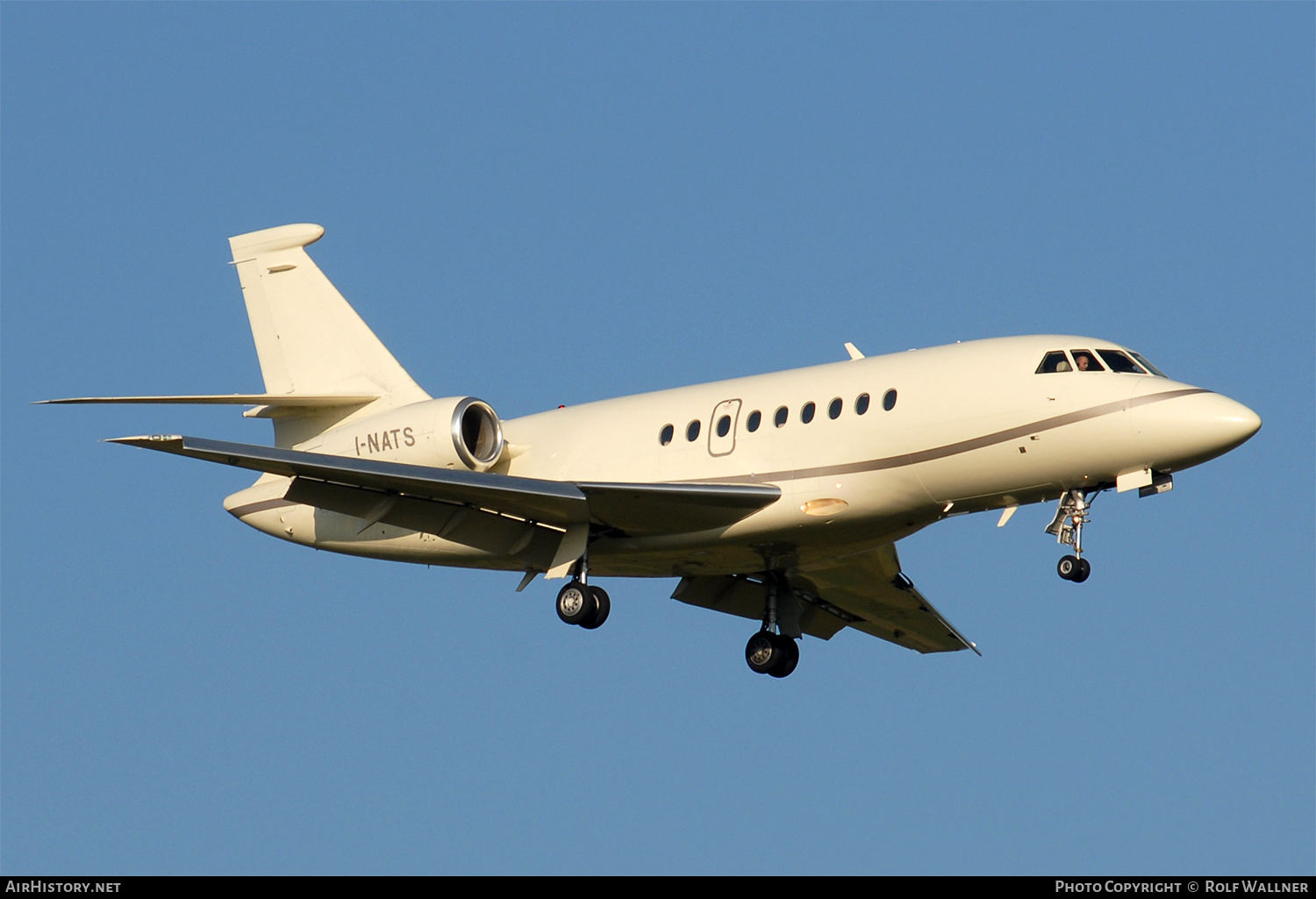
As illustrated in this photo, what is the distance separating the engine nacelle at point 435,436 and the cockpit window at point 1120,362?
27.7ft

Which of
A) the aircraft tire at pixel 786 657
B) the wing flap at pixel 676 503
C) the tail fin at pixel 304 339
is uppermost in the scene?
the tail fin at pixel 304 339

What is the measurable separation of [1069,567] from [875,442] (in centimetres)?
282

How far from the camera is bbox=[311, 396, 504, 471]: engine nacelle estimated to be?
25.5m

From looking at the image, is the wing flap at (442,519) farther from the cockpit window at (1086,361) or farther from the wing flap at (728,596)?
the cockpit window at (1086,361)

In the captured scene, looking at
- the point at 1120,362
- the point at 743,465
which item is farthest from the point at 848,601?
the point at 1120,362

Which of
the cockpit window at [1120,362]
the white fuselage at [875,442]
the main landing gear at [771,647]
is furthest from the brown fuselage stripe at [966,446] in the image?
the main landing gear at [771,647]

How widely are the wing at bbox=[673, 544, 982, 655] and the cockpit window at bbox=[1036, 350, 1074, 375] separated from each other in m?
4.10

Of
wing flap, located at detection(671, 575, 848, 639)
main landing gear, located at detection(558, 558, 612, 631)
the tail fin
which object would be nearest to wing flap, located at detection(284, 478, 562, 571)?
main landing gear, located at detection(558, 558, 612, 631)

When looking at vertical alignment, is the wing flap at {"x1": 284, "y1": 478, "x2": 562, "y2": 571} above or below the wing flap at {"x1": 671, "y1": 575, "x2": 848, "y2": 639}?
above

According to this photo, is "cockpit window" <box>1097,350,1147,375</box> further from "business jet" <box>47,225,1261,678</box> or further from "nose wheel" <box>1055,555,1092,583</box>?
"nose wheel" <box>1055,555,1092,583</box>

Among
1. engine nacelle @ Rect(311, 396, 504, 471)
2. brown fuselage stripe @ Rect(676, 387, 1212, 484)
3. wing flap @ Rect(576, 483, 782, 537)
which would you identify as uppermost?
engine nacelle @ Rect(311, 396, 504, 471)

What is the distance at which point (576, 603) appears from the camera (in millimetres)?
24312

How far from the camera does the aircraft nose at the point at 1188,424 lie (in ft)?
71.9
